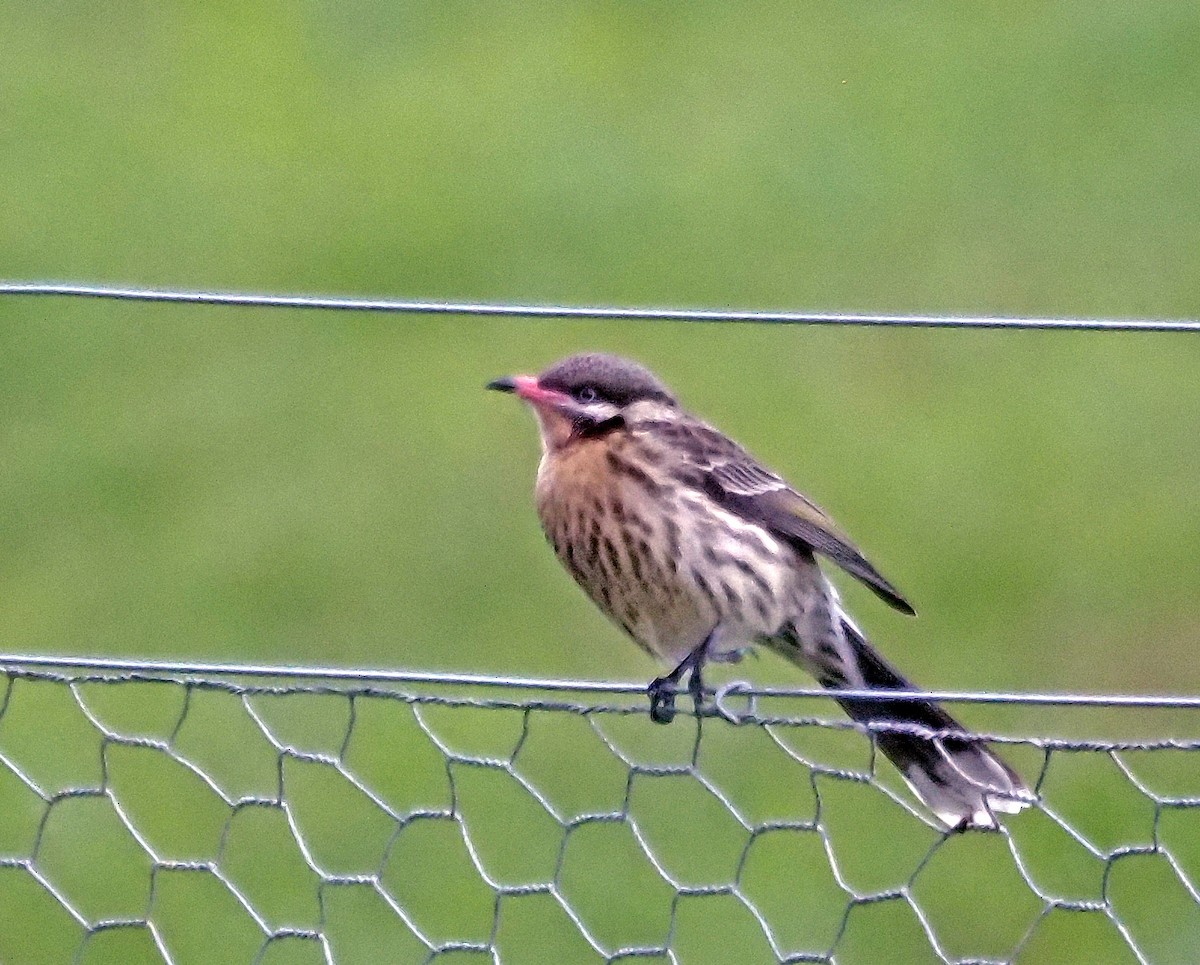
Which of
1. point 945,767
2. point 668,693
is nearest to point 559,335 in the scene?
point 668,693

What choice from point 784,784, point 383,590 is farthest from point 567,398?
point 383,590

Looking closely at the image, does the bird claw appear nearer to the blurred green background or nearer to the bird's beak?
the bird's beak

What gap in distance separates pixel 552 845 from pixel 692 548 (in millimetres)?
2127

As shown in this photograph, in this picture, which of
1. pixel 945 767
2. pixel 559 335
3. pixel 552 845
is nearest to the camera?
pixel 945 767

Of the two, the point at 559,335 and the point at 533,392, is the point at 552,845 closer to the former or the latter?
the point at 533,392

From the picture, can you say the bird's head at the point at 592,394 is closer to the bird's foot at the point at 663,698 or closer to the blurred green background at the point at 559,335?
the bird's foot at the point at 663,698

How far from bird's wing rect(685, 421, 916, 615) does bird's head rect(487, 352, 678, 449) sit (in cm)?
17

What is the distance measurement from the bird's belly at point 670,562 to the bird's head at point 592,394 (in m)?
0.17

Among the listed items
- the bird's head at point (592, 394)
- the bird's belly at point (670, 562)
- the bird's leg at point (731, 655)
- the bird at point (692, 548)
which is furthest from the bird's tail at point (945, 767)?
the bird's head at point (592, 394)

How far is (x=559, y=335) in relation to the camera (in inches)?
446

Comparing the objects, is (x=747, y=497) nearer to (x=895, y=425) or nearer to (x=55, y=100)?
(x=895, y=425)

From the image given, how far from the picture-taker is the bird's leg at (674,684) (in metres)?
6.45

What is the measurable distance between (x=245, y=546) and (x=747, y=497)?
12.9ft

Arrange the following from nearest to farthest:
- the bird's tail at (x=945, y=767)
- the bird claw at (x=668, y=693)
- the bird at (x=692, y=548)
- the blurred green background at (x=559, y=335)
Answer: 1. the bird's tail at (x=945, y=767)
2. the bird claw at (x=668, y=693)
3. the bird at (x=692, y=548)
4. the blurred green background at (x=559, y=335)
